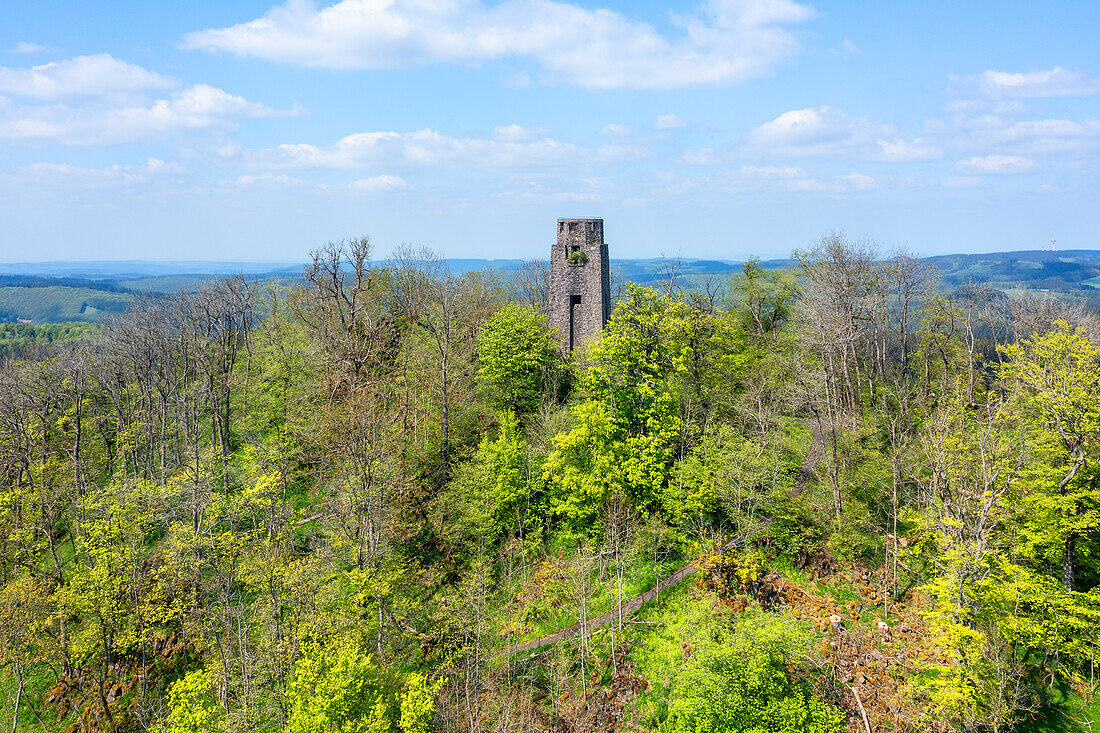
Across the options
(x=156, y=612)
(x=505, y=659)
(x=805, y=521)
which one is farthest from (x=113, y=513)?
(x=805, y=521)

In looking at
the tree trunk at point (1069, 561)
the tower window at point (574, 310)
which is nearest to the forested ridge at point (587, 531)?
the tree trunk at point (1069, 561)

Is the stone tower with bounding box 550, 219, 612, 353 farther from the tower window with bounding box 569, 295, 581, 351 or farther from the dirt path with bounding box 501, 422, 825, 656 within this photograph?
the dirt path with bounding box 501, 422, 825, 656

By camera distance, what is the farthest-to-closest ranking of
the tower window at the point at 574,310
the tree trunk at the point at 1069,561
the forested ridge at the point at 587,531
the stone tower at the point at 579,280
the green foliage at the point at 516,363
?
1. the tower window at the point at 574,310
2. the stone tower at the point at 579,280
3. the green foliage at the point at 516,363
4. the tree trunk at the point at 1069,561
5. the forested ridge at the point at 587,531

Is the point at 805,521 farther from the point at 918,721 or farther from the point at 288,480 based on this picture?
the point at 288,480

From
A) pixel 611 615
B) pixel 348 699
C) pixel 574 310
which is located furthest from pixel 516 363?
pixel 348 699

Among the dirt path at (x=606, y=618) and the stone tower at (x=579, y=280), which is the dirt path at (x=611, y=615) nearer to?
the dirt path at (x=606, y=618)

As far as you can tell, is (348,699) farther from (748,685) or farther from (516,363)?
(516,363)
